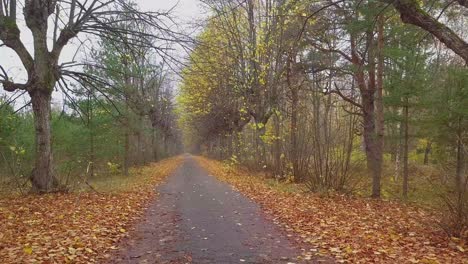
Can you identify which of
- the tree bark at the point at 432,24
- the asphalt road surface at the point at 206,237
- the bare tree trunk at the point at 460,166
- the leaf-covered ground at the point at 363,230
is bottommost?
the asphalt road surface at the point at 206,237

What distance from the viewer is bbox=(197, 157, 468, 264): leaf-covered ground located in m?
6.44

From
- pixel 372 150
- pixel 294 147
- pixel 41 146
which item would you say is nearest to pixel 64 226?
pixel 41 146

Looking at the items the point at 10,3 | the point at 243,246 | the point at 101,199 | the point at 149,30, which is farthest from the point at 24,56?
the point at 243,246

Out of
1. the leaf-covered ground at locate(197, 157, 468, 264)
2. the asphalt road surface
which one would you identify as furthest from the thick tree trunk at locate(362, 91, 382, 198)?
the asphalt road surface

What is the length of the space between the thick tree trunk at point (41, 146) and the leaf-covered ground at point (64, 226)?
65cm

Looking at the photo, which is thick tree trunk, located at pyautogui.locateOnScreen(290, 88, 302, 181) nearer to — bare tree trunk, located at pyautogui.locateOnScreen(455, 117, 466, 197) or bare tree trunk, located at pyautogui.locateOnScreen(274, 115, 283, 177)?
bare tree trunk, located at pyautogui.locateOnScreen(274, 115, 283, 177)

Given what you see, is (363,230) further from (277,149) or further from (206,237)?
(277,149)

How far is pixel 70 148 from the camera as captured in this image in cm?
2045

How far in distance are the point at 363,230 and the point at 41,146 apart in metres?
10.1

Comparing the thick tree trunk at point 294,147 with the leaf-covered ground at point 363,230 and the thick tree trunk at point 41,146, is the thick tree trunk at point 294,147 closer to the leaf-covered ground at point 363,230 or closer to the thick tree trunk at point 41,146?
the leaf-covered ground at point 363,230

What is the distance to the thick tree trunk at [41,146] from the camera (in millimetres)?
12945

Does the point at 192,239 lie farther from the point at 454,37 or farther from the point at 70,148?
the point at 70,148

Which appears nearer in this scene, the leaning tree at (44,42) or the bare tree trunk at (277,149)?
the leaning tree at (44,42)

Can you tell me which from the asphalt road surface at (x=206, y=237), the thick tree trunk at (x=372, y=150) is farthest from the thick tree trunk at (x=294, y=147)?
the asphalt road surface at (x=206, y=237)
